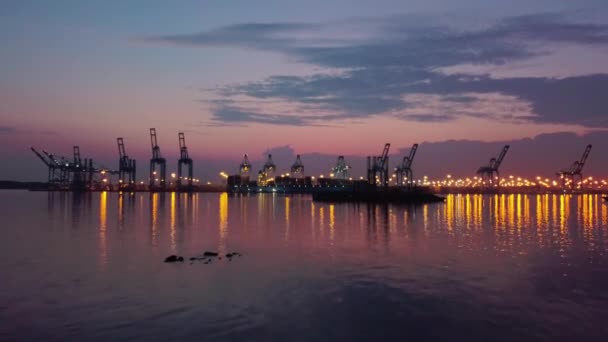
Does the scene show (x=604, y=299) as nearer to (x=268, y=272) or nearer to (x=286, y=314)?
(x=286, y=314)

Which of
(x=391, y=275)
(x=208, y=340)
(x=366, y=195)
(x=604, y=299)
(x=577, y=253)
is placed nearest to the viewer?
(x=208, y=340)

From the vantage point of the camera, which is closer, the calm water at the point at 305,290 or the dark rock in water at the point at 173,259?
the calm water at the point at 305,290

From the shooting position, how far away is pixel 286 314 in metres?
12.8

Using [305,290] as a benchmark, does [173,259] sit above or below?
above

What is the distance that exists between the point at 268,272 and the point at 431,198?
78310mm

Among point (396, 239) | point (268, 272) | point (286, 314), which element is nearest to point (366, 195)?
point (396, 239)

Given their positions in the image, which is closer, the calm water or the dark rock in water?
the calm water

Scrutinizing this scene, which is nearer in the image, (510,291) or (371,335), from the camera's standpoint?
(371,335)

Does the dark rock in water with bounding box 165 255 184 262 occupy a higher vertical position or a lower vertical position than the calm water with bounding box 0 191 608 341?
higher

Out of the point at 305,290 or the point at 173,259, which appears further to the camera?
the point at 173,259

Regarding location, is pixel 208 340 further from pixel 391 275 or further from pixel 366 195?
pixel 366 195

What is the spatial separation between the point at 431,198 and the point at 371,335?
84.7 metres

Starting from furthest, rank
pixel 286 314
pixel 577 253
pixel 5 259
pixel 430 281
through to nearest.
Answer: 1. pixel 577 253
2. pixel 5 259
3. pixel 430 281
4. pixel 286 314

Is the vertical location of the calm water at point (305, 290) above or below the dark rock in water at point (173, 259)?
below
